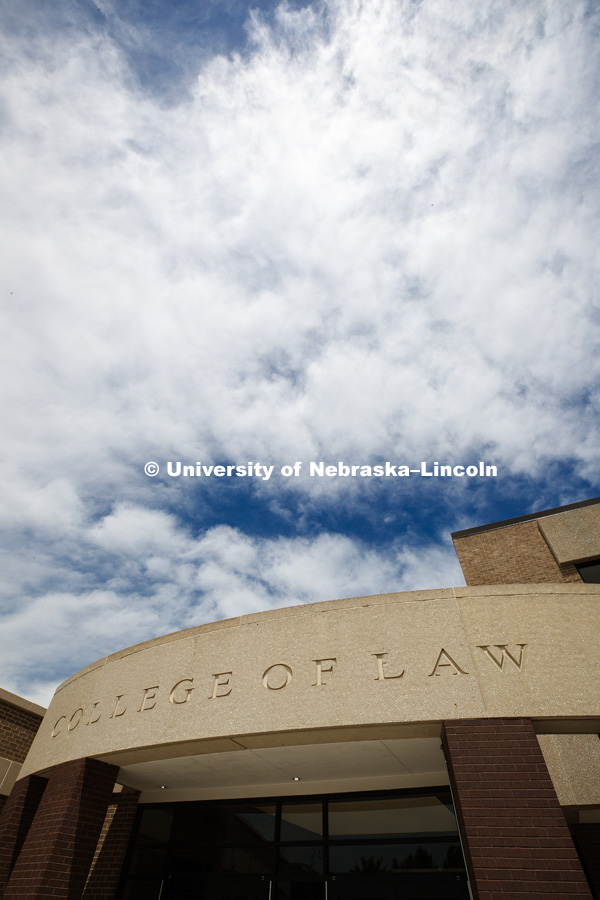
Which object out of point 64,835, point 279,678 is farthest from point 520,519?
point 64,835

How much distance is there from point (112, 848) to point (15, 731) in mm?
3553

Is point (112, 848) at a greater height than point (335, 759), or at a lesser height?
lesser

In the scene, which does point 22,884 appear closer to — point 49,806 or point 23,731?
point 49,806

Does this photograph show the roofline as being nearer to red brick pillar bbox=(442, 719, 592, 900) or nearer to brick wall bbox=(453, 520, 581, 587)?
brick wall bbox=(453, 520, 581, 587)

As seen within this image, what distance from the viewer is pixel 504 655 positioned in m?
5.95

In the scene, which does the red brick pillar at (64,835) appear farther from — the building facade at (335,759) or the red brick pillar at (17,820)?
the red brick pillar at (17,820)

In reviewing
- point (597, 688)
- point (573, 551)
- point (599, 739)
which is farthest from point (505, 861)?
point (573, 551)

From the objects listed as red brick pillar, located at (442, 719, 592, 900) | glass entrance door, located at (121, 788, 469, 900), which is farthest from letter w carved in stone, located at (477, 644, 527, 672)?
glass entrance door, located at (121, 788, 469, 900)

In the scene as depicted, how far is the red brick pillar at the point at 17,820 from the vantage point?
7.89m

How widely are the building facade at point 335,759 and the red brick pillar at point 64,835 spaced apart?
0.08ft

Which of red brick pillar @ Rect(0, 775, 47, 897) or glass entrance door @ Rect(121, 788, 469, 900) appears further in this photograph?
red brick pillar @ Rect(0, 775, 47, 897)

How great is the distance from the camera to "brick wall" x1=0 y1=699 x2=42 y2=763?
1070 cm

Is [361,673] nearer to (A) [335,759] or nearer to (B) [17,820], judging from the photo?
(A) [335,759]

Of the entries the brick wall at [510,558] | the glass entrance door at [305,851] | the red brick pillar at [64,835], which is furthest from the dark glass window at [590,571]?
the red brick pillar at [64,835]
